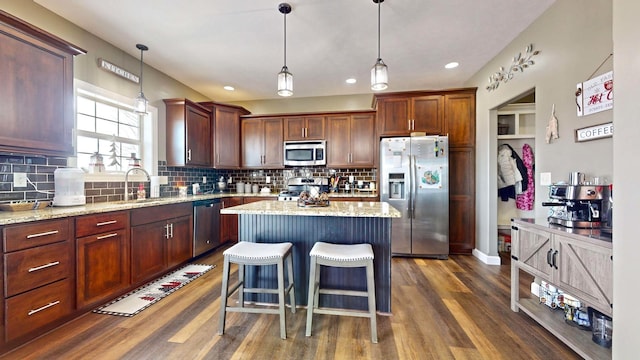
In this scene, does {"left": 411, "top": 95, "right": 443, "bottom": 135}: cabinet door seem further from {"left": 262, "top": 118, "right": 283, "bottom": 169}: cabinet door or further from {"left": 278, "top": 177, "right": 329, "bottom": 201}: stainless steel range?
{"left": 262, "top": 118, "right": 283, "bottom": 169}: cabinet door

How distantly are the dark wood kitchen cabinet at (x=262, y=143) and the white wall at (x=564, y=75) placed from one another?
3382mm

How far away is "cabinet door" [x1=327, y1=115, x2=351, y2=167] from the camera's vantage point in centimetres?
447

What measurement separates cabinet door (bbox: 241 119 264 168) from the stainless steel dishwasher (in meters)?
1.02

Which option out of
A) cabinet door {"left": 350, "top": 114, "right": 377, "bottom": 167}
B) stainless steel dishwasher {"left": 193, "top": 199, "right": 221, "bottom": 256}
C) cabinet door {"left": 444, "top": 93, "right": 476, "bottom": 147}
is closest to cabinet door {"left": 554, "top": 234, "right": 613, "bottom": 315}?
cabinet door {"left": 444, "top": 93, "right": 476, "bottom": 147}

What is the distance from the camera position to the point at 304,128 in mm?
4566

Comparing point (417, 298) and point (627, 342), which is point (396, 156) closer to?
point (417, 298)

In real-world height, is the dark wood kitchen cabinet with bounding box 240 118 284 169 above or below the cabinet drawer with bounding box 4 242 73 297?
above

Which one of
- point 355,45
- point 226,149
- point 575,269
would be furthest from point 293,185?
point 575,269

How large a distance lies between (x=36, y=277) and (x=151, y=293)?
94 cm

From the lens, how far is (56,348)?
5.61 feet

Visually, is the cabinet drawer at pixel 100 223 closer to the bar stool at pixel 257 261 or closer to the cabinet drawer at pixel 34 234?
the cabinet drawer at pixel 34 234

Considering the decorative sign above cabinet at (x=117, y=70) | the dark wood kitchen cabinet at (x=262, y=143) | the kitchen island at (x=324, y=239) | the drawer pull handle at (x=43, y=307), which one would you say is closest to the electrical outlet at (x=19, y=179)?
the drawer pull handle at (x=43, y=307)

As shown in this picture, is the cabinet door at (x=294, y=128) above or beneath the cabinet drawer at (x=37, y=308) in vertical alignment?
above

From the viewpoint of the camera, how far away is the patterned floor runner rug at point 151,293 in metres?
2.20
